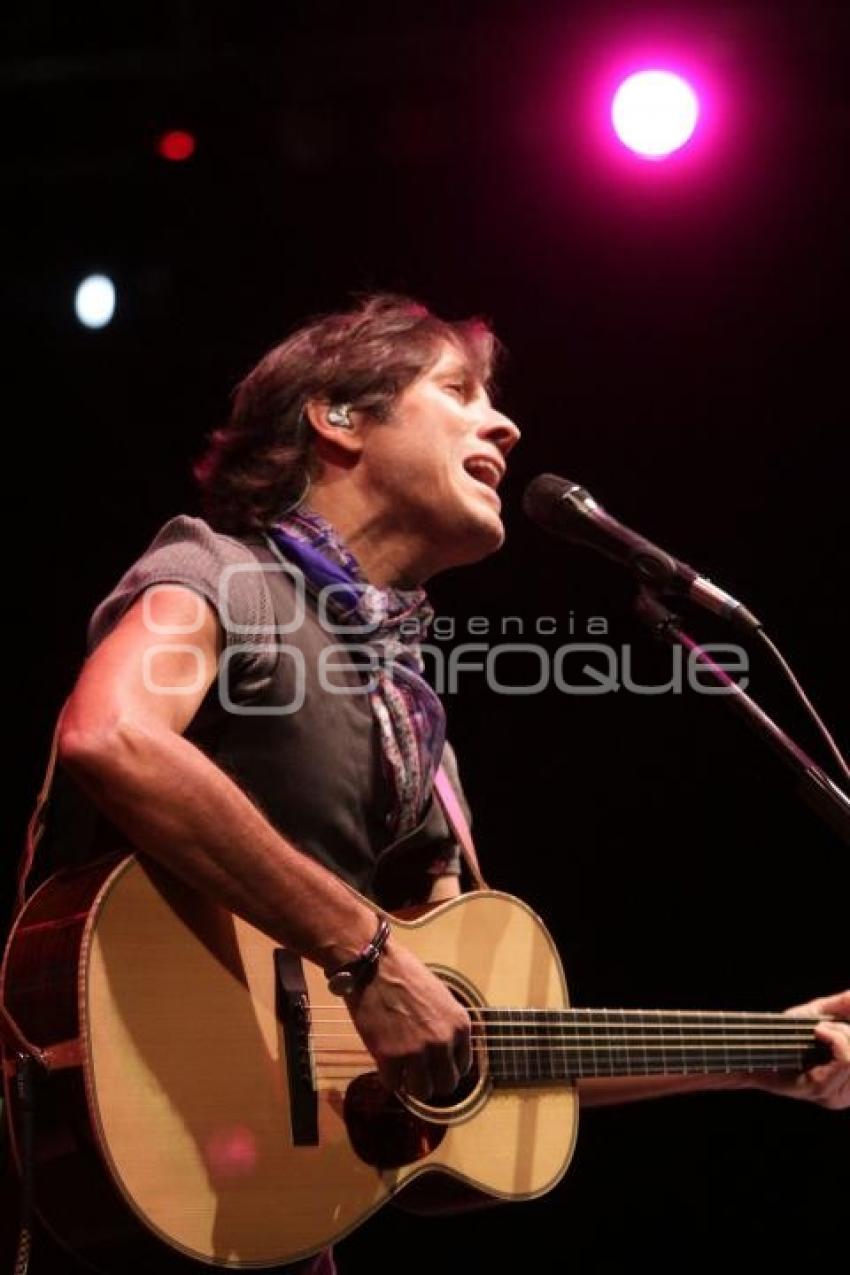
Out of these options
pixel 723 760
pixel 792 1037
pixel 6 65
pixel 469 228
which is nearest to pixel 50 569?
pixel 6 65

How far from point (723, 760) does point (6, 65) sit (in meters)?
2.98

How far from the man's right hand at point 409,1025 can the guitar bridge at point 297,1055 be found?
0.08 meters

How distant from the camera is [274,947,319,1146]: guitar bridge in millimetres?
2229

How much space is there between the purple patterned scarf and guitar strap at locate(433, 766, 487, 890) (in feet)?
0.65

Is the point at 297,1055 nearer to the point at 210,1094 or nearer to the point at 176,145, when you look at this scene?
the point at 210,1094

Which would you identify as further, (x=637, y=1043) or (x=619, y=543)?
(x=637, y=1043)

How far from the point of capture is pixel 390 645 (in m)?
2.91

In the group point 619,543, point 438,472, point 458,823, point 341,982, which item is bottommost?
point 458,823

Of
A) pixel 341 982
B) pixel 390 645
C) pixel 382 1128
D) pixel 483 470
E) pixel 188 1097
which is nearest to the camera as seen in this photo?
pixel 188 1097

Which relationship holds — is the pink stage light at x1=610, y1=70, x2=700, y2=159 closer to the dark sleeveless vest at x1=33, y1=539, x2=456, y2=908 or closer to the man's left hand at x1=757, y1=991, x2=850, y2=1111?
the dark sleeveless vest at x1=33, y1=539, x2=456, y2=908

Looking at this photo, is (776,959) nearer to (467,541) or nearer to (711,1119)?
(711,1119)

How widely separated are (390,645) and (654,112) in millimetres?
2272

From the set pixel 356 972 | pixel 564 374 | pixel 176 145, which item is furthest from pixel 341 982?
pixel 564 374

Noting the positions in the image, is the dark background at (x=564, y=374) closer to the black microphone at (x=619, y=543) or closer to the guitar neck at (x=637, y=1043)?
the guitar neck at (x=637, y=1043)
